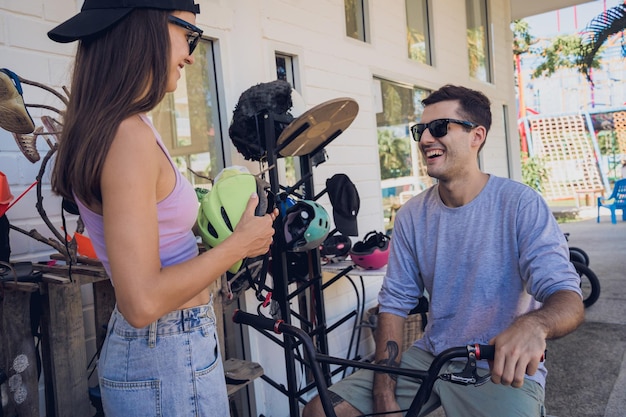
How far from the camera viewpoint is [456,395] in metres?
1.76

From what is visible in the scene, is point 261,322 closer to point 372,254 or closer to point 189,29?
point 189,29

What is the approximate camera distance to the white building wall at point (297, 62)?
6.69 ft

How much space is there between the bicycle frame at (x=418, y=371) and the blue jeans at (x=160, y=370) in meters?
0.28

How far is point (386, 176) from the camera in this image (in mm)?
4688

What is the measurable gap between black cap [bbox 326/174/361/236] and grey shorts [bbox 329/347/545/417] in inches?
30.4

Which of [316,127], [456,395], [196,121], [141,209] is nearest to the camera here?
[141,209]

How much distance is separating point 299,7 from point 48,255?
2296 millimetres

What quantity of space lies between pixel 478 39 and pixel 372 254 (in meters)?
4.93

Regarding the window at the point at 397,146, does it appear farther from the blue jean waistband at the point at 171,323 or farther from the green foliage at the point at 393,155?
the blue jean waistband at the point at 171,323

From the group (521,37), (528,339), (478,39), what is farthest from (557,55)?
(528,339)

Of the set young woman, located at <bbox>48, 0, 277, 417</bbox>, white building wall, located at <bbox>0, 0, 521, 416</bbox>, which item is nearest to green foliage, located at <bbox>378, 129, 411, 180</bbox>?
white building wall, located at <bbox>0, 0, 521, 416</bbox>

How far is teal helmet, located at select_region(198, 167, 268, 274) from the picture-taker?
4.88 feet

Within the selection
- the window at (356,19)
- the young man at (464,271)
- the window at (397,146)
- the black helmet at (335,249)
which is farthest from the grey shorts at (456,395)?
the window at (356,19)

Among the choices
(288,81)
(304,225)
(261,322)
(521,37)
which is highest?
(521,37)
